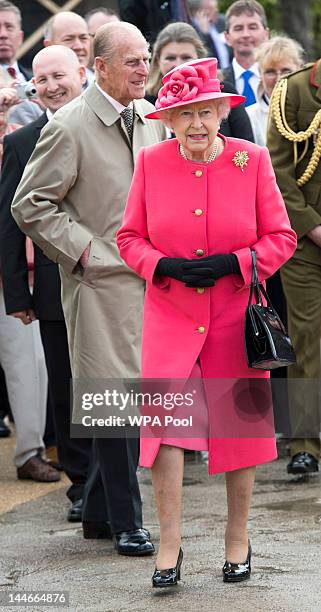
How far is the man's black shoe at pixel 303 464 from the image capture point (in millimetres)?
7551

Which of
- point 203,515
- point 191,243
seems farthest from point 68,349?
point 191,243

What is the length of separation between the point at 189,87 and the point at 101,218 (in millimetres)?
1123

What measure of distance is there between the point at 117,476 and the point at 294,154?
2.25 meters

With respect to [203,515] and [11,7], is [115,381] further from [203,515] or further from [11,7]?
[11,7]

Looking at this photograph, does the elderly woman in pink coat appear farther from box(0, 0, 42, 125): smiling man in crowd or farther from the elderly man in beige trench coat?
box(0, 0, 42, 125): smiling man in crowd

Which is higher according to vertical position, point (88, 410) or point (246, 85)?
point (246, 85)

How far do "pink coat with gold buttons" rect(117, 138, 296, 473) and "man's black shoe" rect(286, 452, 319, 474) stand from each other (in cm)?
196

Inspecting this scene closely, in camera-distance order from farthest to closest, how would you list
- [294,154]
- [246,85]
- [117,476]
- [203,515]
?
[246,85] < [294,154] < [203,515] < [117,476]

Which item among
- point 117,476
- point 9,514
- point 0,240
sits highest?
point 0,240

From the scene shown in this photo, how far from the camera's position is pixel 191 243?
5.58 meters

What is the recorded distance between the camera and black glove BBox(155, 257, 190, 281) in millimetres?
5475

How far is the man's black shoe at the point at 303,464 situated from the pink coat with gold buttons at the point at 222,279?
1957 mm

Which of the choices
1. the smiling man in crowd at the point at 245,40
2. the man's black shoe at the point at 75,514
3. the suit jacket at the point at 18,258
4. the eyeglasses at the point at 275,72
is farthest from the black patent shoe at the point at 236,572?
the smiling man in crowd at the point at 245,40

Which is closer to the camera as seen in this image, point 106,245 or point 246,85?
point 106,245
